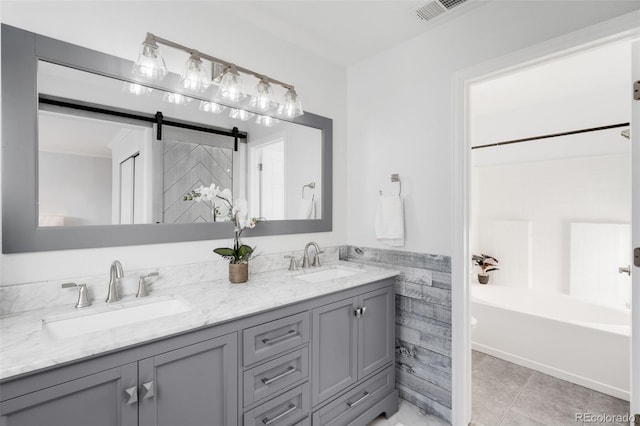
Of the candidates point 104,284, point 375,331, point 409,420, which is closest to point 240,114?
point 104,284

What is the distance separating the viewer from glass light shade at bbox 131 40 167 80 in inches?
55.6

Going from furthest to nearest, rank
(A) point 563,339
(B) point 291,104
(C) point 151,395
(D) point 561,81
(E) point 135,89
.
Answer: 1. (D) point 561,81
2. (A) point 563,339
3. (B) point 291,104
4. (E) point 135,89
5. (C) point 151,395

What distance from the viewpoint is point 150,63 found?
1438 mm

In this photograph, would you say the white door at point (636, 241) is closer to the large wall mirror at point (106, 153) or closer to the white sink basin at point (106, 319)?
the large wall mirror at point (106, 153)

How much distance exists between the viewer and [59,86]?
1.35m

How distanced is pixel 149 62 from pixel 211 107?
0.41 meters

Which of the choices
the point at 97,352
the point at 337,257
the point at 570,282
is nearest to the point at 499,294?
the point at 570,282

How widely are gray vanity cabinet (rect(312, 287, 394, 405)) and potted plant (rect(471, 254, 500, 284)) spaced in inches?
85.1

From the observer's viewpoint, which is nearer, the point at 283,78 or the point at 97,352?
the point at 97,352

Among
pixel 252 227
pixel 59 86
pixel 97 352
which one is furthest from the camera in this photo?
pixel 252 227

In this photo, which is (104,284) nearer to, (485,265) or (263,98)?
(263,98)

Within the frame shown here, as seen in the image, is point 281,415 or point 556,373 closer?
point 281,415

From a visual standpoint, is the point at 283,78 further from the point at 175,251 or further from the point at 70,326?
the point at 70,326

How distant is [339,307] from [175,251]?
95 cm
